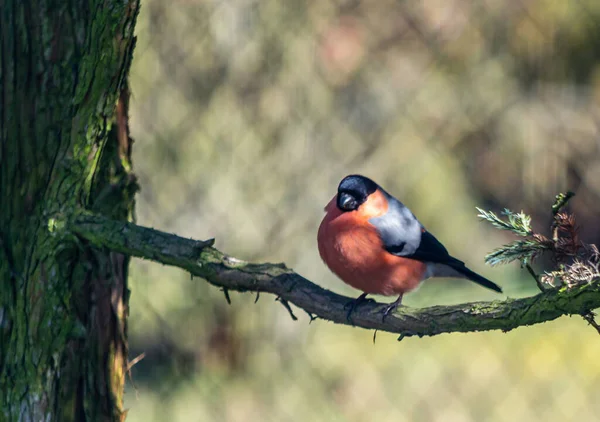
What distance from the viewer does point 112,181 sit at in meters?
1.43

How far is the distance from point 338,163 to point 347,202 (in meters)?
0.72

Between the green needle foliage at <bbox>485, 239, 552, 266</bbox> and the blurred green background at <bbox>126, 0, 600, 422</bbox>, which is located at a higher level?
the blurred green background at <bbox>126, 0, 600, 422</bbox>

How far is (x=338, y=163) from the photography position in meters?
2.42

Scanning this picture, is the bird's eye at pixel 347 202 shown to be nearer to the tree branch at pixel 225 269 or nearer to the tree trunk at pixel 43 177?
the tree branch at pixel 225 269

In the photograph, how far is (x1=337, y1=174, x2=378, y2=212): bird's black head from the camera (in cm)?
171

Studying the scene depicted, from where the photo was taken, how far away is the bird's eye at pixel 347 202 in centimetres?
171

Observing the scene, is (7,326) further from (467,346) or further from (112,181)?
(467,346)

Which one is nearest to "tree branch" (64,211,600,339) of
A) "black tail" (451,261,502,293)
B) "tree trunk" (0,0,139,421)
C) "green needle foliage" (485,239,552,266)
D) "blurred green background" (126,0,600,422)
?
"tree trunk" (0,0,139,421)

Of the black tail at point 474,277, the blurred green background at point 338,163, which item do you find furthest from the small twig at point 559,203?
the blurred green background at point 338,163

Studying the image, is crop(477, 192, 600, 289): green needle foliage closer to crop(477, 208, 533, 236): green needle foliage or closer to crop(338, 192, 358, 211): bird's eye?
crop(477, 208, 533, 236): green needle foliage

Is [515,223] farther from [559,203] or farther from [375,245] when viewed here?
[375,245]

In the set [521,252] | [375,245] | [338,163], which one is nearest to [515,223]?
[521,252]

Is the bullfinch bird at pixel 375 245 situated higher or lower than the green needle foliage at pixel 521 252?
higher

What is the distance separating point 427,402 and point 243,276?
156cm
